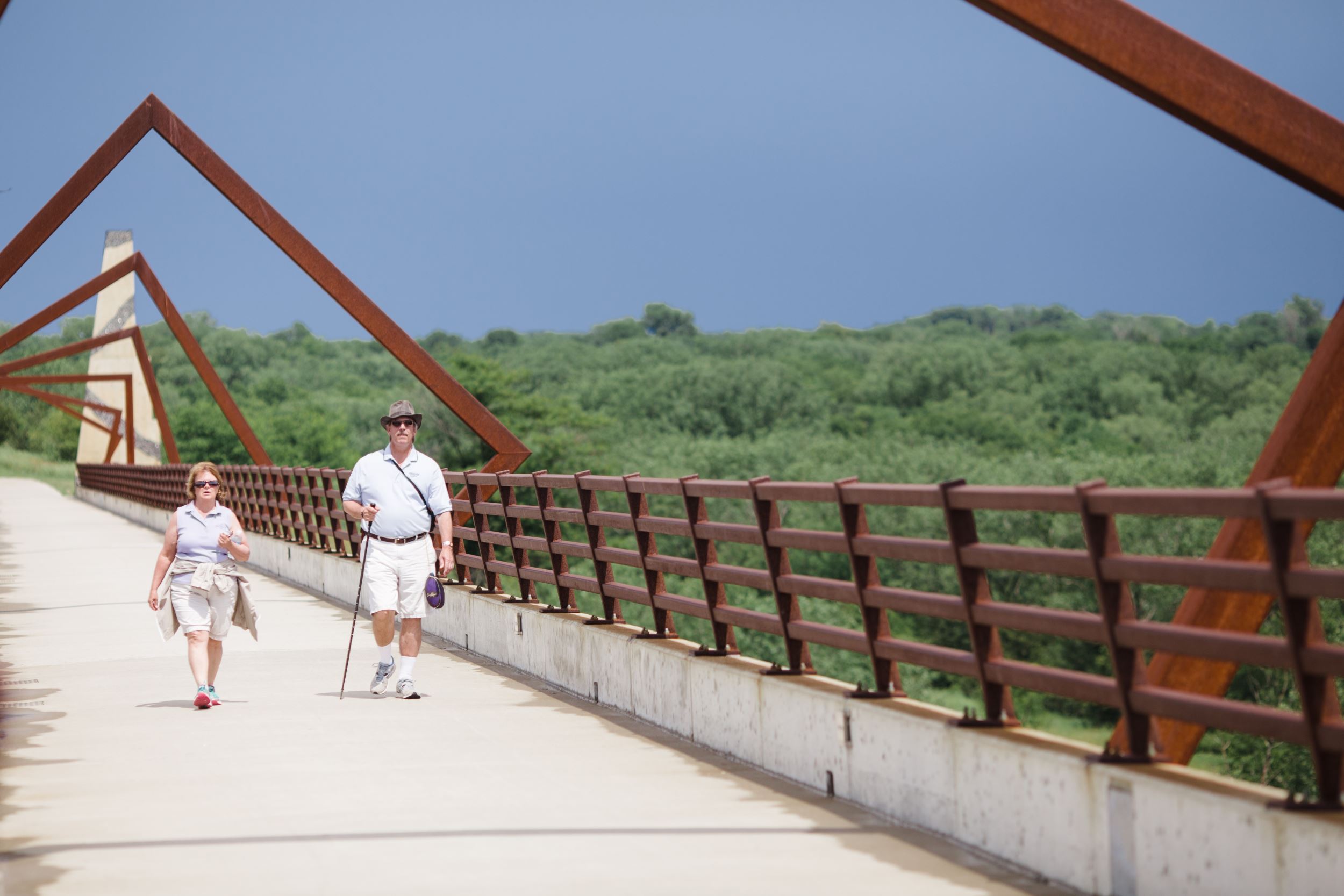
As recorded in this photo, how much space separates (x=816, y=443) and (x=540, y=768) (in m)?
118

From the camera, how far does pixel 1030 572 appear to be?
743 centimetres

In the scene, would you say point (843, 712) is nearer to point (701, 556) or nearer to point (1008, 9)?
point (701, 556)

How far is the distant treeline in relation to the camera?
265ft

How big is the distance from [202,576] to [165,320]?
29.7 m

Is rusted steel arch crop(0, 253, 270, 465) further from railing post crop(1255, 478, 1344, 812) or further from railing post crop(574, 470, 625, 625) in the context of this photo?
railing post crop(1255, 478, 1344, 812)

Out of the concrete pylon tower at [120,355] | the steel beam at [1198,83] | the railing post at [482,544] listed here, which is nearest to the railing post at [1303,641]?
the steel beam at [1198,83]

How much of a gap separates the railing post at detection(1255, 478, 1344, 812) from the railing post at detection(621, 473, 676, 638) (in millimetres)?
6183

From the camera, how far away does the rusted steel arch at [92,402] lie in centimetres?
6141

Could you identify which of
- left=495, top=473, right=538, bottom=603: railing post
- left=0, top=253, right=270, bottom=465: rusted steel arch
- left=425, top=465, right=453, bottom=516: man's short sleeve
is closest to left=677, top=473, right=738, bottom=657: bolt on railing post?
left=425, top=465, right=453, bottom=516: man's short sleeve

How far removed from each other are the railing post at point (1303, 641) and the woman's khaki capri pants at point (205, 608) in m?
8.15

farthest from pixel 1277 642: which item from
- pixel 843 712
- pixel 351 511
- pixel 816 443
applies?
pixel 816 443

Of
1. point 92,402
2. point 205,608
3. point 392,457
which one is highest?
point 92,402

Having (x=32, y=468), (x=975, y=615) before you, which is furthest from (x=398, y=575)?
(x=32, y=468)

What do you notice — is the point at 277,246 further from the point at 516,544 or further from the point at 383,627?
the point at 383,627
